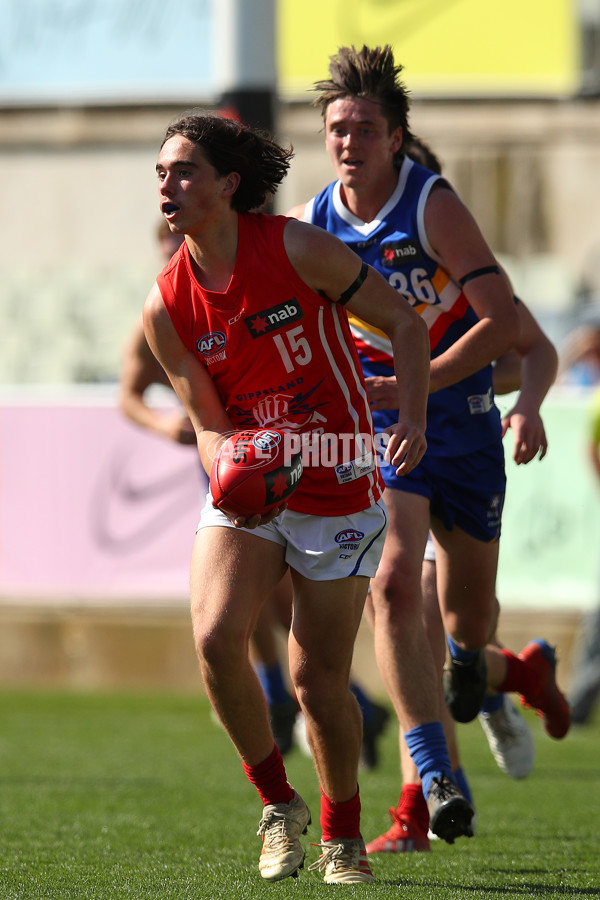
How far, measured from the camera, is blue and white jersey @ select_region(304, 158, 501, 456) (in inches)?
193

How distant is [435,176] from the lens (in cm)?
494

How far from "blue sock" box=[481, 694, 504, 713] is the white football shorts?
1.87m

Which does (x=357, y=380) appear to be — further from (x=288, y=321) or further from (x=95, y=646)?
(x=95, y=646)

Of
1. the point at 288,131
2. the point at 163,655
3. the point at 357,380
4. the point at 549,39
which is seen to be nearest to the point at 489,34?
the point at 549,39

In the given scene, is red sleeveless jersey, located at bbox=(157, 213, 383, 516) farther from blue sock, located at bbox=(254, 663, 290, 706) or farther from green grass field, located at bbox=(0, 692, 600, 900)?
blue sock, located at bbox=(254, 663, 290, 706)

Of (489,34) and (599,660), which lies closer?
(599,660)

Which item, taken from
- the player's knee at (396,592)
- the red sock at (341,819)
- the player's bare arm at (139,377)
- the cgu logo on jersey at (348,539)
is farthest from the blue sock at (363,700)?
the cgu logo on jersey at (348,539)

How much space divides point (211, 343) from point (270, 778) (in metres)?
1.28

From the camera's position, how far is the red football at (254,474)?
397cm

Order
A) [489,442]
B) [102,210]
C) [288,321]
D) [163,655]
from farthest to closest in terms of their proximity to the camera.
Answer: [102,210] < [163,655] < [489,442] < [288,321]

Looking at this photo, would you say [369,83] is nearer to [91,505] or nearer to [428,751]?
[428,751]

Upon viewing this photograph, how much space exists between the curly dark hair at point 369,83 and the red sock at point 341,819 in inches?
87.9

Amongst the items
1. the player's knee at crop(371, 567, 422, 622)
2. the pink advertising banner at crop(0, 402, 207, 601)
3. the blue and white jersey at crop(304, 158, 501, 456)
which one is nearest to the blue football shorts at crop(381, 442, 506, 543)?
the blue and white jersey at crop(304, 158, 501, 456)

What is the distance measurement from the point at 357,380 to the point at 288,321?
0.96ft
